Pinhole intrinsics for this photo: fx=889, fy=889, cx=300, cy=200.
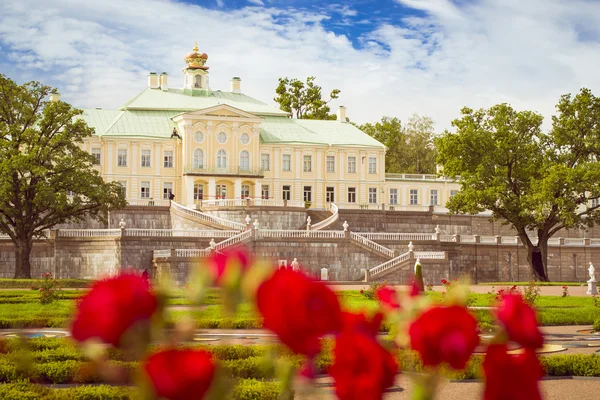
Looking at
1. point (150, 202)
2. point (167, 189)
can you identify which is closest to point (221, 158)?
point (167, 189)

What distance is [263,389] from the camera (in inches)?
400

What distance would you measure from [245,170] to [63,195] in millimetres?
22380

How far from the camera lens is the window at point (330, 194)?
68.2 m

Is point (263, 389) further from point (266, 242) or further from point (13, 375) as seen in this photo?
point (266, 242)

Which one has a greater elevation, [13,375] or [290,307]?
[290,307]

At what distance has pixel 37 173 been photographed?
44.2m

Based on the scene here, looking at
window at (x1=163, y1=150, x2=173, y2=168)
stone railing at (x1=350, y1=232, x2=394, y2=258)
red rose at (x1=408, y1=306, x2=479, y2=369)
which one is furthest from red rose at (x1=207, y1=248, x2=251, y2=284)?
window at (x1=163, y1=150, x2=173, y2=168)

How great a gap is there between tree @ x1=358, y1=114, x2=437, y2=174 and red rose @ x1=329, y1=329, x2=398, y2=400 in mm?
82241

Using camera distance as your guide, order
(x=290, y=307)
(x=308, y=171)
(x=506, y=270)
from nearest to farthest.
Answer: (x=290, y=307), (x=506, y=270), (x=308, y=171)

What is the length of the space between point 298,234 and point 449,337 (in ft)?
156

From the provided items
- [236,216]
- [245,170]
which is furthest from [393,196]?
[236,216]

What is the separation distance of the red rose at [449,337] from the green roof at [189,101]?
215 ft

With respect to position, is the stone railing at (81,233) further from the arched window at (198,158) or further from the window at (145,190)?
the arched window at (198,158)

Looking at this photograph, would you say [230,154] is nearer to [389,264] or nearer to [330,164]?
[330,164]
